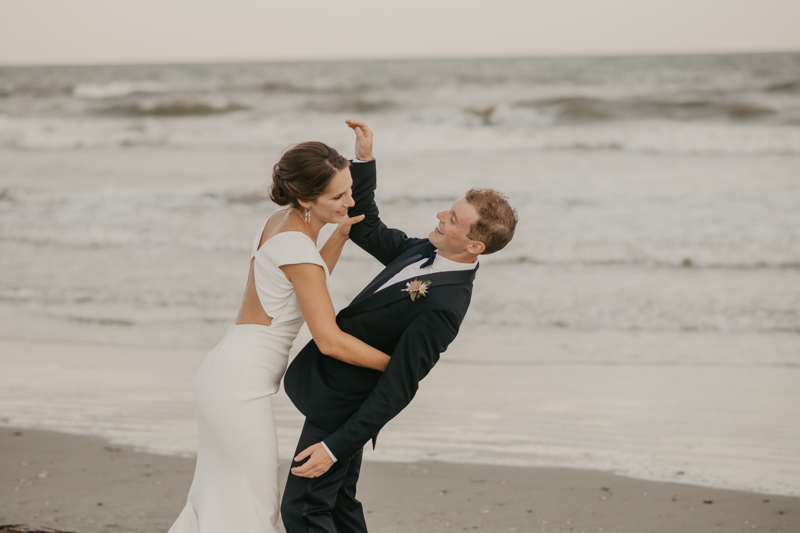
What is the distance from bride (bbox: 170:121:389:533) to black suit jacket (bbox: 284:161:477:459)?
0.10 meters

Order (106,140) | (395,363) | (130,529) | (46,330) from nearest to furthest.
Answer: (395,363)
(130,529)
(46,330)
(106,140)

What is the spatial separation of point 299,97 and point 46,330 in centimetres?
1895

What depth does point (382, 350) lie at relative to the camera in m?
2.46

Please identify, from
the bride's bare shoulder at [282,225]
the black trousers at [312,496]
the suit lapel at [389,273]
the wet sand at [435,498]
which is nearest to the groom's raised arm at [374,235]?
the suit lapel at [389,273]

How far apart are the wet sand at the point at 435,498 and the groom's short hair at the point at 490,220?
1.72 m

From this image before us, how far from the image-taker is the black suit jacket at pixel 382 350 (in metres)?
2.24

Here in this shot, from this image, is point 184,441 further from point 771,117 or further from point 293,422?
point 771,117

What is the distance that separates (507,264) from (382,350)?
22.3 feet

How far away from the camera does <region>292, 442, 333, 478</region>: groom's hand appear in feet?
7.47

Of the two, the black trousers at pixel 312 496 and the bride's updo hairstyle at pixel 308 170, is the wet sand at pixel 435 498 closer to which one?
the black trousers at pixel 312 496

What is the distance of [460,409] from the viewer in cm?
507

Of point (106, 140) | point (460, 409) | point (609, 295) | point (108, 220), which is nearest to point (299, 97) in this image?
point (106, 140)

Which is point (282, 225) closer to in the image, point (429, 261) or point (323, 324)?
point (323, 324)

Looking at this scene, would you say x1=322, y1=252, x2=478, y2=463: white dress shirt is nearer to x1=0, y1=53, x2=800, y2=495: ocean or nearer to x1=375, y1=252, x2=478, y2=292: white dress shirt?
x1=375, y1=252, x2=478, y2=292: white dress shirt
